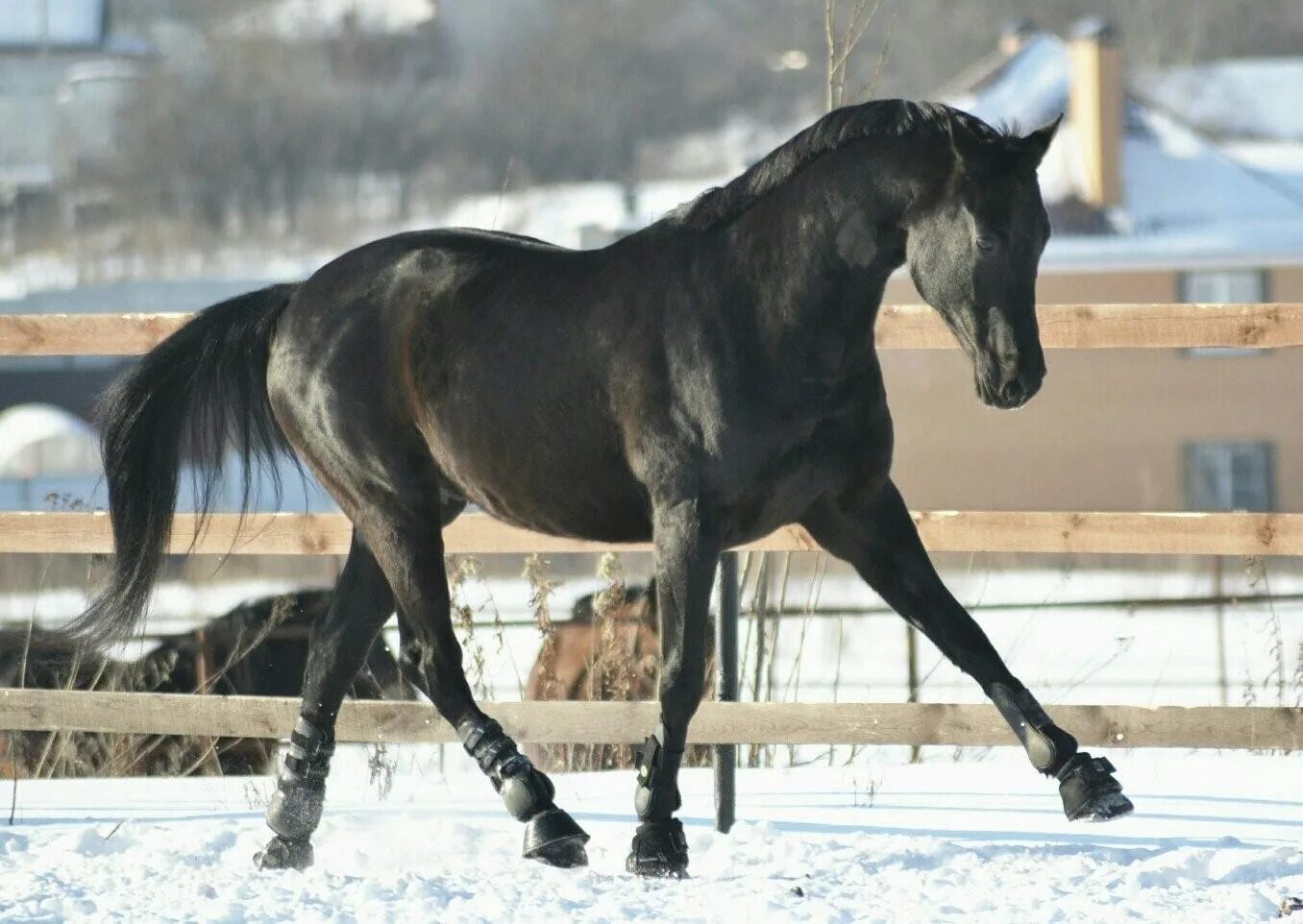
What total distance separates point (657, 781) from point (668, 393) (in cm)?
82

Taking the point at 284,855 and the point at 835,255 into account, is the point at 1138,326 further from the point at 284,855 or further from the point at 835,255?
the point at 284,855

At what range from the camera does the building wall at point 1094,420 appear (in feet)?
87.7

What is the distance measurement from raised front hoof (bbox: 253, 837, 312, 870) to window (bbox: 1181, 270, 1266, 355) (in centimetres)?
2423

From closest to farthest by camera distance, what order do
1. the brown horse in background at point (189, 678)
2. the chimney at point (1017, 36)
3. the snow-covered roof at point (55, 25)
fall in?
the brown horse in background at point (189, 678), the chimney at point (1017, 36), the snow-covered roof at point (55, 25)

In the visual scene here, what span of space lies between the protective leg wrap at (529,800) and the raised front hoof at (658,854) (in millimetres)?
148

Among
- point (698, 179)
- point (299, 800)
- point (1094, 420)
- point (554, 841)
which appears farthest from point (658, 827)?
point (698, 179)

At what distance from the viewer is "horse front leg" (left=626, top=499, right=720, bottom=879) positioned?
3609 millimetres

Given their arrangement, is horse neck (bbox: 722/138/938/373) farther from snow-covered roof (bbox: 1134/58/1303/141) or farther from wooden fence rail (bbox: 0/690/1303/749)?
snow-covered roof (bbox: 1134/58/1303/141)

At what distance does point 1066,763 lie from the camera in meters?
3.62

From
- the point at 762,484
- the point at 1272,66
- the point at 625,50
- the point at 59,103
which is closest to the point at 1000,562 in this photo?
the point at 762,484

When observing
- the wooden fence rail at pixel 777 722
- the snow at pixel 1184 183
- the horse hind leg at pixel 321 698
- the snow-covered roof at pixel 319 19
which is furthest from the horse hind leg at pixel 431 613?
the snow-covered roof at pixel 319 19

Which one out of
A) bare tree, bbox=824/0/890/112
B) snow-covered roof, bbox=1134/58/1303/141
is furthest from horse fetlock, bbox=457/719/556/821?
snow-covered roof, bbox=1134/58/1303/141

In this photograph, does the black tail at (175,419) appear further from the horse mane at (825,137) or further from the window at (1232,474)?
the window at (1232,474)

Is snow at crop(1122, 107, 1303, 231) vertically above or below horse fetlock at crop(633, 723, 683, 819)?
above
